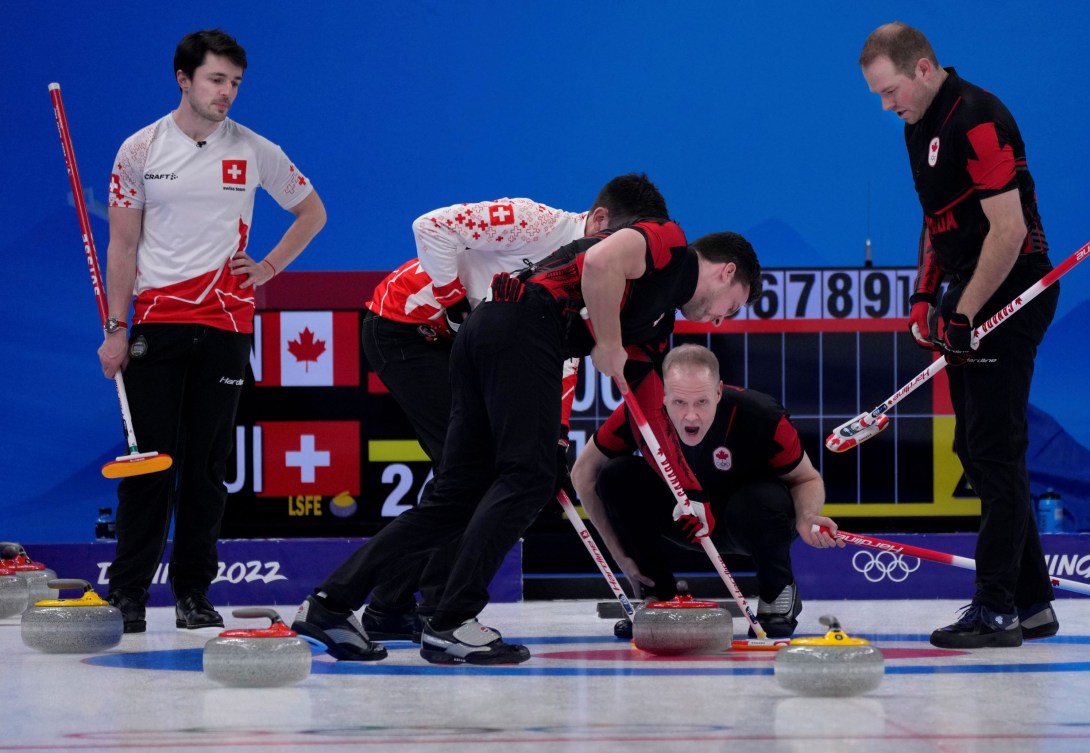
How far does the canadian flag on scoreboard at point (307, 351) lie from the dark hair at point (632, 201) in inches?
84.5

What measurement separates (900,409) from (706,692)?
9.62 ft

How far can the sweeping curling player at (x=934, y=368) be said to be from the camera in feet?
11.3

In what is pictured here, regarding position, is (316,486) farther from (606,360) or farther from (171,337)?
(606,360)

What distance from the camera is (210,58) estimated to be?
4012 mm

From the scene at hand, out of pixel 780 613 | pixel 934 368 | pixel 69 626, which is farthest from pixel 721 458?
pixel 69 626

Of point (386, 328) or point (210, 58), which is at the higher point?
point (210, 58)

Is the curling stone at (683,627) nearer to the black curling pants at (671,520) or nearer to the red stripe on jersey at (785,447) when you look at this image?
the black curling pants at (671,520)

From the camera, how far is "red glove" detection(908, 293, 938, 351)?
3.74m

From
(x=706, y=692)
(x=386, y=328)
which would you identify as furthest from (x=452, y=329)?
(x=706, y=692)

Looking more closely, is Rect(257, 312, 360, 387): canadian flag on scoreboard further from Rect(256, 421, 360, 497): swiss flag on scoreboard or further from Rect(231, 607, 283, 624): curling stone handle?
Rect(231, 607, 283, 624): curling stone handle

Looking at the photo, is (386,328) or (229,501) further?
(229,501)

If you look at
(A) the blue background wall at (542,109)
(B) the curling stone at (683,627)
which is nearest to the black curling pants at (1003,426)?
(B) the curling stone at (683,627)

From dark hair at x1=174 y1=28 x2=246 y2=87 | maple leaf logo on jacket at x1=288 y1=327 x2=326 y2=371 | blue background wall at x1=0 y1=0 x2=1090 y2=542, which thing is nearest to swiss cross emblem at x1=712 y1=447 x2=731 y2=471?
dark hair at x1=174 y1=28 x2=246 y2=87

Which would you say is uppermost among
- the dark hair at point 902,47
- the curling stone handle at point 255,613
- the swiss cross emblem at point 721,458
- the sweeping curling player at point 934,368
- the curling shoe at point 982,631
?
the dark hair at point 902,47
